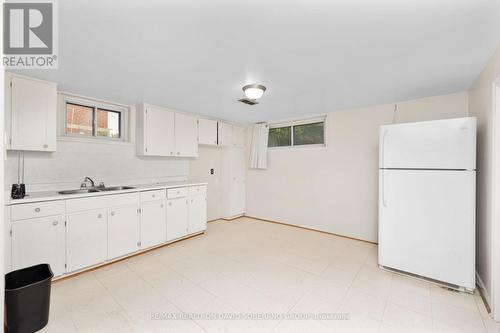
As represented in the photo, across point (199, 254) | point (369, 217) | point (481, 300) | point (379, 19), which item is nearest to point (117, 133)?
point (199, 254)

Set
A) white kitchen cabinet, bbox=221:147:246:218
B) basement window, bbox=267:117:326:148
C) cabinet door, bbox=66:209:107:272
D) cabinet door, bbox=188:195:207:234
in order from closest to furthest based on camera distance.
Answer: cabinet door, bbox=66:209:107:272
cabinet door, bbox=188:195:207:234
basement window, bbox=267:117:326:148
white kitchen cabinet, bbox=221:147:246:218

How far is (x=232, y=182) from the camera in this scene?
16.7 feet

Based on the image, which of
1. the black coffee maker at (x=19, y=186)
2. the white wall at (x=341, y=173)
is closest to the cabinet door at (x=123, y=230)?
the black coffee maker at (x=19, y=186)

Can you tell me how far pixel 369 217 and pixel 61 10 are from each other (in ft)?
14.0

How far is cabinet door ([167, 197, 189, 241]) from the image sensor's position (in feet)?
11.4

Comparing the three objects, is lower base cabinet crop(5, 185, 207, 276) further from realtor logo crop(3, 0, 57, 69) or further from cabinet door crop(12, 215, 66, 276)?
realtor logo crop(3, 0, 57, 69)

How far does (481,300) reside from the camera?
6.95 ft

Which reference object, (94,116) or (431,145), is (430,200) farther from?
(94,116)

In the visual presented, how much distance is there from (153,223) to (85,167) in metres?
1.20

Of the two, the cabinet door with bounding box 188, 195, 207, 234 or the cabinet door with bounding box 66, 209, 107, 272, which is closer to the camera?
the cabinet door with bounding box 66, 209, 107, 272

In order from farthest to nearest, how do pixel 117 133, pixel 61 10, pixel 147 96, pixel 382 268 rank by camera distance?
pixel 117 133, pixel 147 96, pixel 382 268, pixel 61 10

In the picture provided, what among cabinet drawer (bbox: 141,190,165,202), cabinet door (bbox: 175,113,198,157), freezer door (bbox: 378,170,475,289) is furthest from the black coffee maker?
freezer door (bbox: 378,170,475,289)

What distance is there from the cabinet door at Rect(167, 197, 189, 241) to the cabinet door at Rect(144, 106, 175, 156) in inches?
32.6

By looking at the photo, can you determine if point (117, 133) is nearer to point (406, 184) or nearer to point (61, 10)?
point (61, 10)
